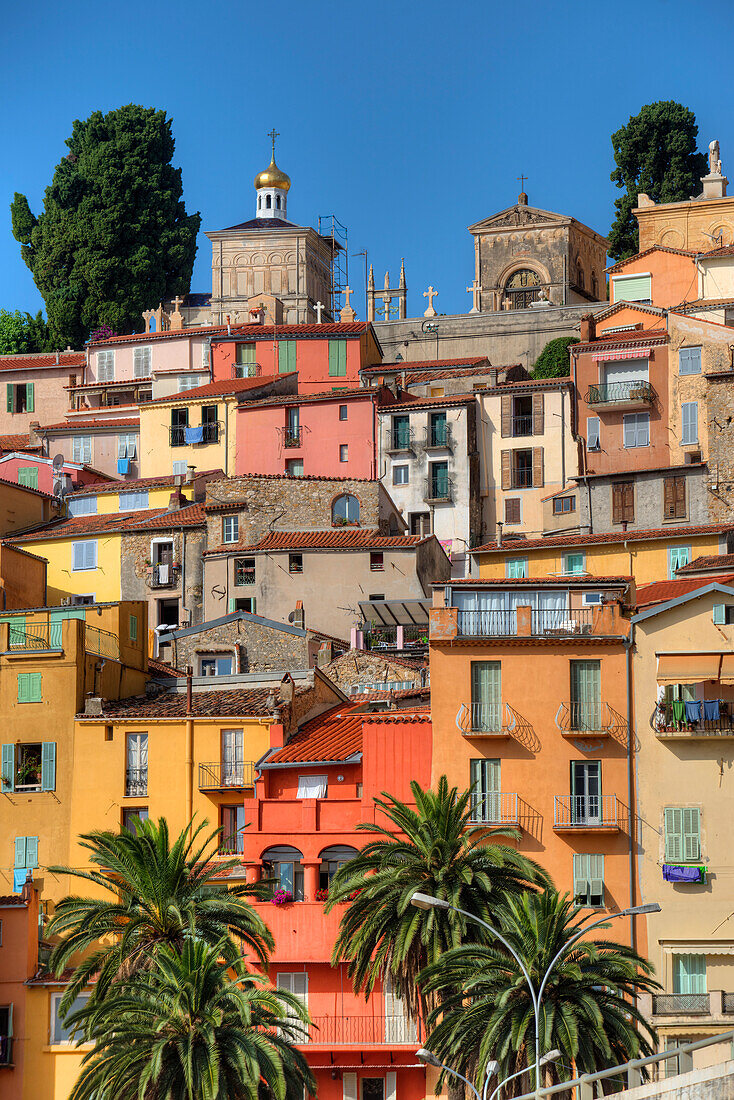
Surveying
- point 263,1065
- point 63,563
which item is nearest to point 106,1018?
point 263,1065

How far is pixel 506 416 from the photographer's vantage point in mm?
79625

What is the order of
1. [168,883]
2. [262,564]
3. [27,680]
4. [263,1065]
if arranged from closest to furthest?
1. [263,1065]
2. [168,883]
3. [27,680]
4. [262,564]

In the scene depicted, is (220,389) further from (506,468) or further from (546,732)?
(546,732)

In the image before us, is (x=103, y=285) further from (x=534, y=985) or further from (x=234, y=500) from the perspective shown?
(x=534, y=985)

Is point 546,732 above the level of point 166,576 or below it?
below

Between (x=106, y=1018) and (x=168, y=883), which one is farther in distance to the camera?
(x=168, y=883)

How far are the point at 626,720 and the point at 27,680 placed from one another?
18.6 metres

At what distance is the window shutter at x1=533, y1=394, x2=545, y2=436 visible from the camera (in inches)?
3105

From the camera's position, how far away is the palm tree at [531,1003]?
37344 millimetres

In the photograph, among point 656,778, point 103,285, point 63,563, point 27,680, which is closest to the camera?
point 656,778

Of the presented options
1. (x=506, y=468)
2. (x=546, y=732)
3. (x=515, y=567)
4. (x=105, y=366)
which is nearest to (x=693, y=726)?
(x=546, y=732)

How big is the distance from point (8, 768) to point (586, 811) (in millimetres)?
17811

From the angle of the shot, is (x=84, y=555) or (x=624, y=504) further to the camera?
(x=84, y=555)

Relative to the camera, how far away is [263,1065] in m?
36.8
